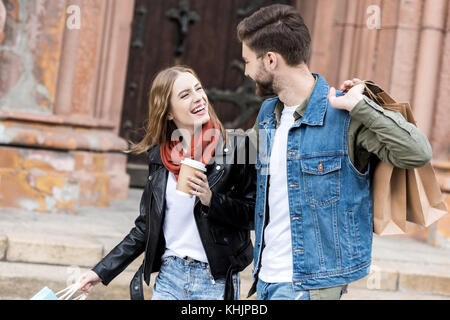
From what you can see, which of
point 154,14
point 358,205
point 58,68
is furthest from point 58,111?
point 358,205

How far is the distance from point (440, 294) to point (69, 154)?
3078mm

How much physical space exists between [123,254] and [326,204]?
3.08ft

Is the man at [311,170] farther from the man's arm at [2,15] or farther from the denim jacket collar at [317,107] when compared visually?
the man's arm at [2,15]

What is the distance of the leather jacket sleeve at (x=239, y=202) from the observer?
8.01 ft

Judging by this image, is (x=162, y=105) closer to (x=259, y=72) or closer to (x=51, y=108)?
(x=259, y=72)

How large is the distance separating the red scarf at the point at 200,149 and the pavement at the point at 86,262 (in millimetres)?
1701

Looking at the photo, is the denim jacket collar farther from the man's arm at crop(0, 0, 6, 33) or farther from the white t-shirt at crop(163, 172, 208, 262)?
the man's arm at crop(0, 0, 6, 33)


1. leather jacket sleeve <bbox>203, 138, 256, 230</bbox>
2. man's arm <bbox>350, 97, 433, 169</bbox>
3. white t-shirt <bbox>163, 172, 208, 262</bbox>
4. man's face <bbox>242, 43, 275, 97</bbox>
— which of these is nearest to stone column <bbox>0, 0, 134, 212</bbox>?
white t-shirt <bbox>163, 172, 208, 262</bbox>

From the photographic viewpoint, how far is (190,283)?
249 cm

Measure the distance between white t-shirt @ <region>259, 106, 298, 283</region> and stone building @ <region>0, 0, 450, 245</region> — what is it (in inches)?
126

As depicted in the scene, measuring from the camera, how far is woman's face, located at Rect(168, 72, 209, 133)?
8.43ft

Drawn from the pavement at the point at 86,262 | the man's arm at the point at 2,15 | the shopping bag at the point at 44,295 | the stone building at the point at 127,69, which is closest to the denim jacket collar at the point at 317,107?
the shopping bag at the point at 44,295

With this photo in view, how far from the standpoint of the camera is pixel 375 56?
241 inches

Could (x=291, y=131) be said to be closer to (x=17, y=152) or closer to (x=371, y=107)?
(x=371, y=107)
